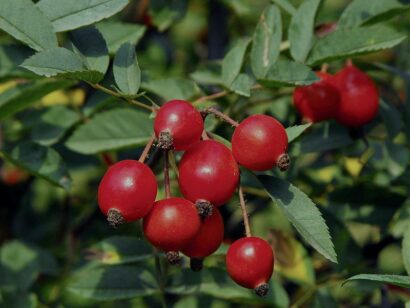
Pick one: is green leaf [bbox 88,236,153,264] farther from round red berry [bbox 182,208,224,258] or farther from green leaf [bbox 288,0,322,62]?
green leaf [bbox 288,0,322,62]

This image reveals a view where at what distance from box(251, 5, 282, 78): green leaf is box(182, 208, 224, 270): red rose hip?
52 centimetres

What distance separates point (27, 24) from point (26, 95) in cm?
45

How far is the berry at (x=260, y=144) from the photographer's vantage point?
5.42 ft

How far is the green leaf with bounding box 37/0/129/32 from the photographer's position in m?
1.83

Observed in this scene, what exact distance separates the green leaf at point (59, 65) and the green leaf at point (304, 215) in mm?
510

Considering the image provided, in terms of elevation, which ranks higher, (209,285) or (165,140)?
(165,140)

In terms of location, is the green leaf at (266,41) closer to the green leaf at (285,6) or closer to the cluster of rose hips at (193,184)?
the green leaf at (285,6)

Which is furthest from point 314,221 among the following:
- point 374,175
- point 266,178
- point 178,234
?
point 374,175

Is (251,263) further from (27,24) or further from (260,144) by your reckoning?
(27,24)

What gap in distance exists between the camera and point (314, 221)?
1.67m

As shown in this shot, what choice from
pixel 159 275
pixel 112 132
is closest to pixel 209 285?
pixel 159 275

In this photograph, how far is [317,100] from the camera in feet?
7.13

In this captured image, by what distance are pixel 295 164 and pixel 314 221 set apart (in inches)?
37.3

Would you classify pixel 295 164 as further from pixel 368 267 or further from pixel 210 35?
pixel 210 35
